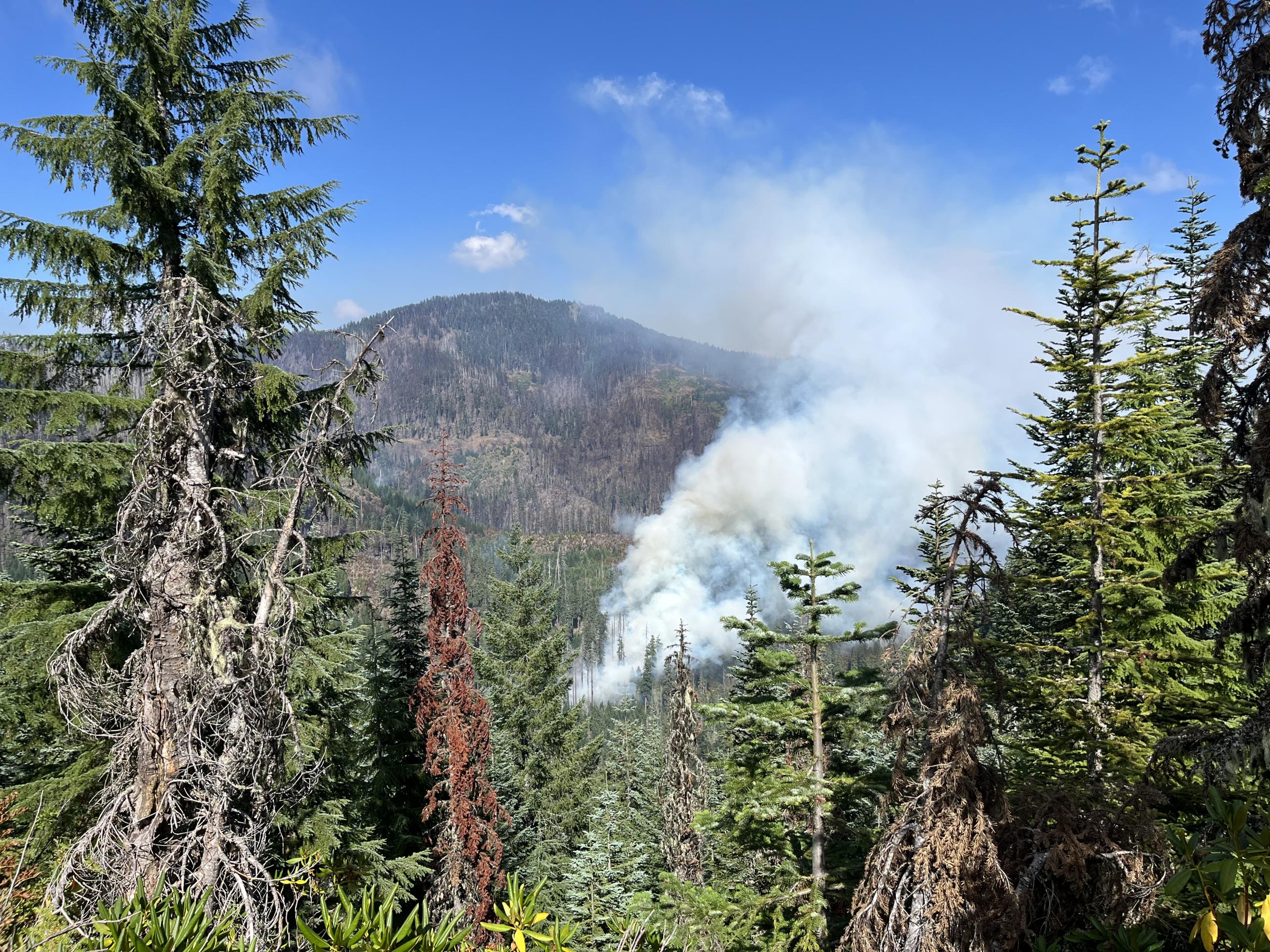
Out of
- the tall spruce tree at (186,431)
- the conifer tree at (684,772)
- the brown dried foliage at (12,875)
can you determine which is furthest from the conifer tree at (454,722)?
the conifer tree at (684,772)

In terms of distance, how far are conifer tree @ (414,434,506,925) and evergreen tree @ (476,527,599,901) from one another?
12.2 meters

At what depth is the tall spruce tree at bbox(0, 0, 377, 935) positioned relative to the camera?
4402 mm

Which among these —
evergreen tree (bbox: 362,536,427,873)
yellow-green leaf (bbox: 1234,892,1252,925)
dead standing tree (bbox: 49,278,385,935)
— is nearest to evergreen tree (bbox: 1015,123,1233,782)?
yellow-green leaf (bbox: 1234,892,1252,925)

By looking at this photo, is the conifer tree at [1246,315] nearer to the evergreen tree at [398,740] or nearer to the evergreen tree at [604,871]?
the evergreen tree at [604,871]

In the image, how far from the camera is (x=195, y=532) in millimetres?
4727

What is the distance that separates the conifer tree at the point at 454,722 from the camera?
10.8m

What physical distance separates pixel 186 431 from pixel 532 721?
68.8ft

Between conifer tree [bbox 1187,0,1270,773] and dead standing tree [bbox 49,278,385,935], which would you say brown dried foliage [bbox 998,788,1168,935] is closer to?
conifer tree [bbox 1187,0,1270,773]

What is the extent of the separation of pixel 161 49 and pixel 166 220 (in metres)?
1.74

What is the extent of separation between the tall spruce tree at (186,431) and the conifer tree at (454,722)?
11.7 ft

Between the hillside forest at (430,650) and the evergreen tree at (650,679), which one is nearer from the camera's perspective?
the hillside forest at (430,650)

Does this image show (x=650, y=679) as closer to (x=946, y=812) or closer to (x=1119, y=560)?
(x=1119, y=560)

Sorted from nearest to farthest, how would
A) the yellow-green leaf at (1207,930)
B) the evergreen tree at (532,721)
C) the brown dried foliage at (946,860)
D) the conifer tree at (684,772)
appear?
the yellow-green leaf at (1207,930) → the brown dried foliage at (946,860) → the conifer tree at (684,772) → the evergreen tree at (532,721)

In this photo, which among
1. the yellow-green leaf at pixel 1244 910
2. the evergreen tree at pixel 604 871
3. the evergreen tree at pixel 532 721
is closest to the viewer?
the yellow-green leaf at pixel 1244 910
